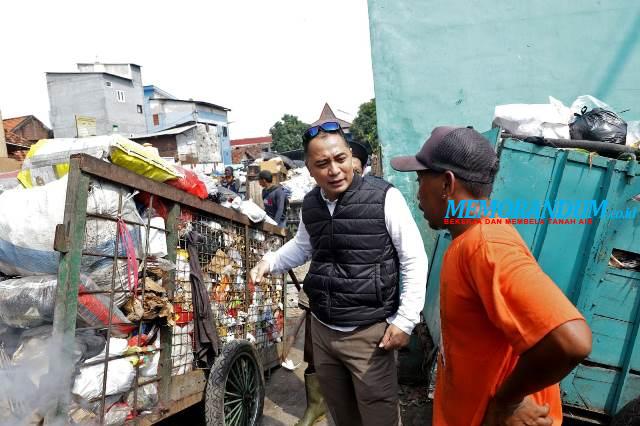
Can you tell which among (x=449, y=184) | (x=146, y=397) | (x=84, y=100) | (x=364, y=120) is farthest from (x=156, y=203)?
(x=364, y=120)

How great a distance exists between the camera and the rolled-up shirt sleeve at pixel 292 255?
7.77 ft

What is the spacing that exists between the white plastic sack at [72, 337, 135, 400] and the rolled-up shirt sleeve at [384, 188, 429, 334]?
57.0 inches

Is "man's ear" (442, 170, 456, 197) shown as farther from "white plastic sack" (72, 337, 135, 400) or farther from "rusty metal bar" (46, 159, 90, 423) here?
"white plastic sack" (72, 337, 135, 400)

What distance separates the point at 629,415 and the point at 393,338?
5.48 ft

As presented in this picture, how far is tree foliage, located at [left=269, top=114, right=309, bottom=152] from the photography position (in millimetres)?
43688

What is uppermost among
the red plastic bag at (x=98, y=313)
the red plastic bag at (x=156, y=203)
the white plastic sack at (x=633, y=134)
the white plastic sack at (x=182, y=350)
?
the white plastic sack at (x=633, y=134)

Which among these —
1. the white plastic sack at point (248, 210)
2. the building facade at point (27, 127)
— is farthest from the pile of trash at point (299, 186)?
the building facade at point (27, 127)

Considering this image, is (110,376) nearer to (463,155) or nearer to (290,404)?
(290,404)

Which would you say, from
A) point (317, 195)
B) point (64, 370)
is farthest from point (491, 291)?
point (64, 370)

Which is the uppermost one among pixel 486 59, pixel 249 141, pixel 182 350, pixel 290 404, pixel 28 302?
pixel 249 141

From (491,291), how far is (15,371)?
2216 mm

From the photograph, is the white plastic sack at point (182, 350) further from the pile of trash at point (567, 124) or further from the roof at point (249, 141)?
the roof at point (249, 141)

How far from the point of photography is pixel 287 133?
149 feet

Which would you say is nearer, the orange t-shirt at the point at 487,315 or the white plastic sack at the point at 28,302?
the orange t-shirt at the point at 487,315
